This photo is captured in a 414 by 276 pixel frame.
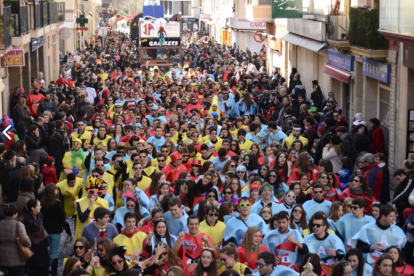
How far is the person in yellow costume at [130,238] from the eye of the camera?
10.3 metres

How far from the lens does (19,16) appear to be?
2320 cm

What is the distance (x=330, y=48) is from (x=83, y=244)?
1579 centimetres

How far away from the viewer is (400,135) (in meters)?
17.3

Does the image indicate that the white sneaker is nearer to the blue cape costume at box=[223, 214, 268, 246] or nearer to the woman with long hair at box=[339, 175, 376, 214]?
the blue cape costume at box=[223, 214, 268, 246]

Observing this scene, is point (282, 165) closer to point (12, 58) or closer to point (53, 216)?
point (53, 216)

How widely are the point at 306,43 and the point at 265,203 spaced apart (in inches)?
643

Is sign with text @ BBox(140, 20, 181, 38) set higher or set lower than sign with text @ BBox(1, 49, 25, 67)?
higher

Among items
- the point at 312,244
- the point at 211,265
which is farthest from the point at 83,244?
the point at 312,244

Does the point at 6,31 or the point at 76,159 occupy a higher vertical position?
the point at 6,31

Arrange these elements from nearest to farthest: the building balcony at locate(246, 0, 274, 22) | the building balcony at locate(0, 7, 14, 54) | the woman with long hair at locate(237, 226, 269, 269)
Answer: the woman with long hair at locate(237, 226, 269, 269) < the building balcony at locate(0, 7, 14, 54) < the building balcony at locate(246, 0, 274, 22)

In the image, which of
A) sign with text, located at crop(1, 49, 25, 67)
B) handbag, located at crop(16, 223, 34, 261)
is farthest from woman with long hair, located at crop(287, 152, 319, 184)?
sign with text, located at crop(1, 49, 25, 67)

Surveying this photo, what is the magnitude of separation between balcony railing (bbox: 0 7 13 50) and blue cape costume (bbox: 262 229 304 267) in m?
11.9

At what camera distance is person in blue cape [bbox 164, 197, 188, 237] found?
1101 centimetres

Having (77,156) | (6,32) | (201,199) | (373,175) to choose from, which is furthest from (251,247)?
(6,32)
